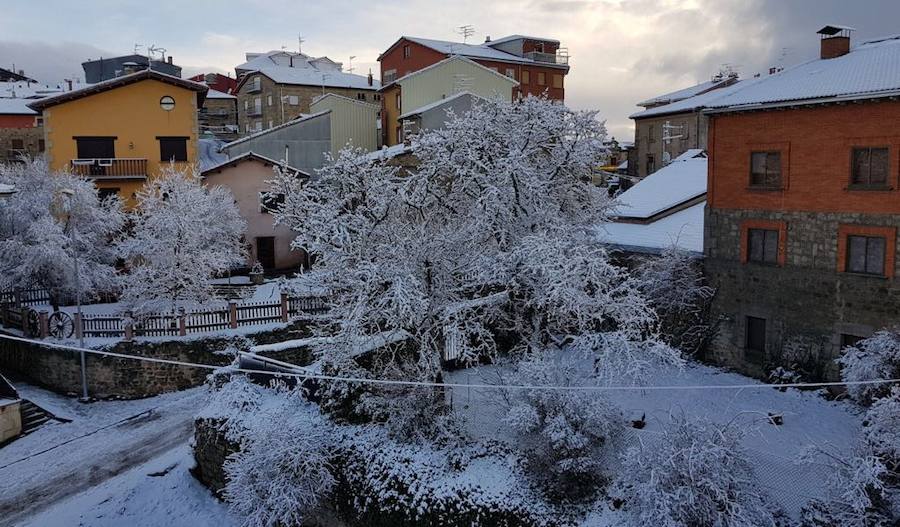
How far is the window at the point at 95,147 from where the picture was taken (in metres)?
32.2

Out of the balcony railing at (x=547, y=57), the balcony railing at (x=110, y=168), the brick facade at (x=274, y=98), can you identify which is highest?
the balcony railing at (x=547, y=57)

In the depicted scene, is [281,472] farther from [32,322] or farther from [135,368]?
[32,322]

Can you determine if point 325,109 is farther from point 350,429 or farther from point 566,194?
point 350,429

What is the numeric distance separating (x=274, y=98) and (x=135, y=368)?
37671 millimetres

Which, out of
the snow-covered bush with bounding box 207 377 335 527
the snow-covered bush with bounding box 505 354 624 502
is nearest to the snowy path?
the snow-covered bush with bounding box 207 377 335 527

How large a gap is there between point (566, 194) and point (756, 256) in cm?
748

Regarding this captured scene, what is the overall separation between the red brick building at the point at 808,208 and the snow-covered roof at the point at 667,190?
5.65 m

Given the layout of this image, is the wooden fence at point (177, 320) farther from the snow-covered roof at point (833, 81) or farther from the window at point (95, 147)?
the snow-covered roof at point (833, 81)

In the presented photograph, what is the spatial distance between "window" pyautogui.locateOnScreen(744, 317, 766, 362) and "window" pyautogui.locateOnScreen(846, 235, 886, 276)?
335 cm

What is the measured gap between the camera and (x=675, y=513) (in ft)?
37.0

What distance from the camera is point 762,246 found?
21.2 meters

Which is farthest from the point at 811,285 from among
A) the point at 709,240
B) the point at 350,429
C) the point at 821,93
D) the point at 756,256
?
the point at 350,429

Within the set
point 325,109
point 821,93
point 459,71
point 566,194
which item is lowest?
point 566,194

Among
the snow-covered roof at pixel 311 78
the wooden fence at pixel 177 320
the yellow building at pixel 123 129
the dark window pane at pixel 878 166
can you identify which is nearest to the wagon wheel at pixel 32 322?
the wooden fence at pixel 177 320
